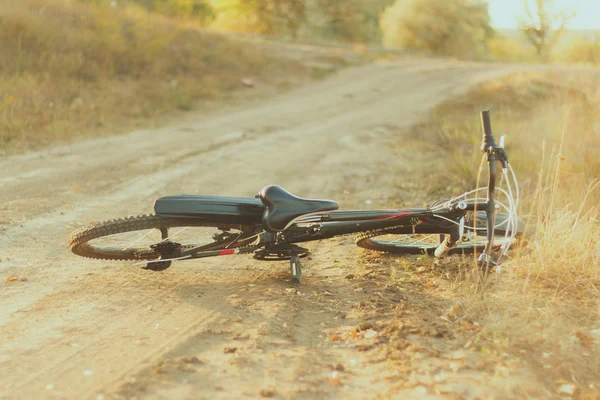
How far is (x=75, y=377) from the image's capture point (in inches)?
126

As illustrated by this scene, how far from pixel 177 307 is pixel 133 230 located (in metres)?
0.58

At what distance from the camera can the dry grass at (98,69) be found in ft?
37.3

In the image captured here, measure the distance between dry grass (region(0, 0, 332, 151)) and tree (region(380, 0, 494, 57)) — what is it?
15157 millimetres

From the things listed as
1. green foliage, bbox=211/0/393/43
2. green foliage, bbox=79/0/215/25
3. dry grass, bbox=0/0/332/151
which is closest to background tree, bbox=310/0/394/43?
green foliage, bbox=211/0/393/43

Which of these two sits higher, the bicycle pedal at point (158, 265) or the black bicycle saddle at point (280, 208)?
the black bicycle saddle at point (280, 208)

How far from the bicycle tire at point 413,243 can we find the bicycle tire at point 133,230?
986 mm

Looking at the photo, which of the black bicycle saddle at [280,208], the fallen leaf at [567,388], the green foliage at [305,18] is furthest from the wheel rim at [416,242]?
the green foliage at [305,18]

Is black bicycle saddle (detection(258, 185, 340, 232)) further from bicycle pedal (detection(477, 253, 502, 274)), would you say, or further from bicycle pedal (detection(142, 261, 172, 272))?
bicycle pedal (detection(477, 253, 502, 274))

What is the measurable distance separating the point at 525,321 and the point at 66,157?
24.0ft

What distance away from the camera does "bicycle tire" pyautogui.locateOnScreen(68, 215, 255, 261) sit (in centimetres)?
435

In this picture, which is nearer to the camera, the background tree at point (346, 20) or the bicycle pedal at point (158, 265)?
the bicycle pedal at point (158, 265)

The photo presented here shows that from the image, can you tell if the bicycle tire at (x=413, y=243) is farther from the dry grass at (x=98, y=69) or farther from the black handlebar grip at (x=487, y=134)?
the dry grass at (x=98, y=69)

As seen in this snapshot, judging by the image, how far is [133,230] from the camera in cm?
433

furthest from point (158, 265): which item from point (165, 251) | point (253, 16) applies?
point (253, 16)
